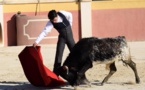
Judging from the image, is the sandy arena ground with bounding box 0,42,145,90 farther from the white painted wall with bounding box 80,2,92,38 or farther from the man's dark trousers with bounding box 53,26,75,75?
the white painted wall with bounding box 80,2,92,38

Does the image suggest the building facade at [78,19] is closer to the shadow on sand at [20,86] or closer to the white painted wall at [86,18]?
the white painted wall at [86,18]

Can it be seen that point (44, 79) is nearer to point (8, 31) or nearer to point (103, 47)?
point (103, 47)

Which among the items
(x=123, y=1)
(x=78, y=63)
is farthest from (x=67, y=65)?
(x=123, y=1)

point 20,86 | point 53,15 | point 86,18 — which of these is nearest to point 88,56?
point 53,15

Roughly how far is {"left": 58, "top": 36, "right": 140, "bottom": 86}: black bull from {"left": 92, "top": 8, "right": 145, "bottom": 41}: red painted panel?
9067mm

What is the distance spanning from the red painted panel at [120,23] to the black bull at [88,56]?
9067mm

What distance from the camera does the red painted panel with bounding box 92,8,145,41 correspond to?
772 inches

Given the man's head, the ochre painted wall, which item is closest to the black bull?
the man's head

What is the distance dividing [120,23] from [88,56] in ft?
32.0

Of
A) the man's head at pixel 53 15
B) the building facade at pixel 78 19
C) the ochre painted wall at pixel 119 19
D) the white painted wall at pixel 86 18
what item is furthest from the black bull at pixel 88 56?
the ochre painted wall at pixel 119 19

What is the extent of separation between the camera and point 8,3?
Result: 18719 mm

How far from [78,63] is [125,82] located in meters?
1.32

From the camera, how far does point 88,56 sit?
10.2 m

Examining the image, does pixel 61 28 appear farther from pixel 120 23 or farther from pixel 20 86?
pixel 120 23
